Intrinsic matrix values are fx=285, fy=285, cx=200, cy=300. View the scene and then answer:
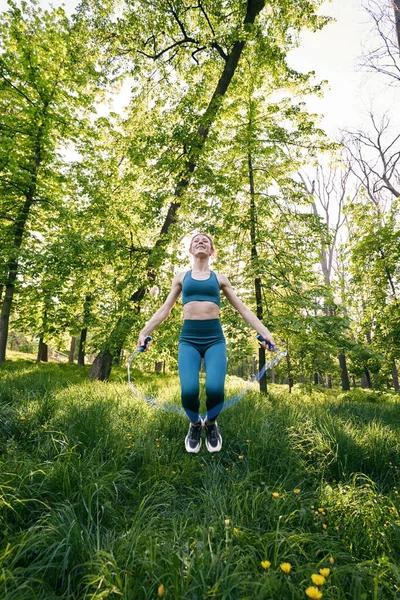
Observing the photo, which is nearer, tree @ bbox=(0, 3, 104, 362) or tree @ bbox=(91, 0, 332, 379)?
tree @ bbox=(91, 0, 332, 379)

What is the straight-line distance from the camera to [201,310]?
3.18 metres

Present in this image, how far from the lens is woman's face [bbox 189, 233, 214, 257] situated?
339 centimetres

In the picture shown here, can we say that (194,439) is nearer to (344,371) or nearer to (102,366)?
(102,366)

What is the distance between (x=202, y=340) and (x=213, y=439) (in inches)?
42.2

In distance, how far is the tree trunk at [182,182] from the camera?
6906 millimetres

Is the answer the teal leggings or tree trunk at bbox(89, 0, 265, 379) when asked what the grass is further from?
tree trunk at bbox(89, 0, 265, 379)

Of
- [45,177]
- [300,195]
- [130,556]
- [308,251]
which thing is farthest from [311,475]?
[45,177]

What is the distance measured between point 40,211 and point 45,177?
59.7 inches

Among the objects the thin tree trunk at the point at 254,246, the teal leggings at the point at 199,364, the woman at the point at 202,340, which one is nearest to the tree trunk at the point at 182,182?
the thin tree trunk at the point at 254,246

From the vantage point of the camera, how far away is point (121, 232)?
8.63 metres

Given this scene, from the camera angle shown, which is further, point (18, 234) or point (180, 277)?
point (18, 234)

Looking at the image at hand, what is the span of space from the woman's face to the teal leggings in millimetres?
826

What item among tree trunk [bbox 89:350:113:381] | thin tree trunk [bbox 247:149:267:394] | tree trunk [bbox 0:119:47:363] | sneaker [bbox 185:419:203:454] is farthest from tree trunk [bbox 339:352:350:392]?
tree trunk [bbox 0:119:47:363]

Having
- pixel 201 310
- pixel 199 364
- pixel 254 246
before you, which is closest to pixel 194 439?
pixel 199 364
